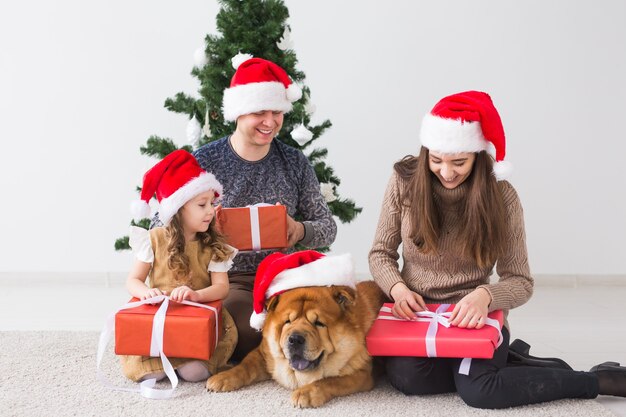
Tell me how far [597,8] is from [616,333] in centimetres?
195

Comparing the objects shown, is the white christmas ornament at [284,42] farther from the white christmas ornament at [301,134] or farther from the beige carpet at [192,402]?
the beige carpet at [192,402]

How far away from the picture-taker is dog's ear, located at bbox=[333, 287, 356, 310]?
7.05 feet

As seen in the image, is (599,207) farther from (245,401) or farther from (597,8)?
(245,401)

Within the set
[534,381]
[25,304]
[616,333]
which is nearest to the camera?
[534,381]

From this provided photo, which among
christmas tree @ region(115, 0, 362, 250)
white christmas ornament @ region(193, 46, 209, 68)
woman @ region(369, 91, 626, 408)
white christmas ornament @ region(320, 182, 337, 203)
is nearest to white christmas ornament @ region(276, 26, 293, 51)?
christmas tree @ region(115, 0, 362, 250)

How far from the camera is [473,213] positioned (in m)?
2.18

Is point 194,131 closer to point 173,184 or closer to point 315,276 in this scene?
point 173,184

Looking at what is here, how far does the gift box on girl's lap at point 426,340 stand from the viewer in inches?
79.5

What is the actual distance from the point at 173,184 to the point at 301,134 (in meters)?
0.82

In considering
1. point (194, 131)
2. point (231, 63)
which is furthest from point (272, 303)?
point (231, 63)

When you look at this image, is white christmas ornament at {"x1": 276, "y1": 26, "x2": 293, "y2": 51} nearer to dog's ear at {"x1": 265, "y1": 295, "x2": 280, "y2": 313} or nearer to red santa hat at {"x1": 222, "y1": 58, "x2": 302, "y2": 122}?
red santa hat at {"x1": 222, "y1": 58, "x2": 302, "y2": 122}

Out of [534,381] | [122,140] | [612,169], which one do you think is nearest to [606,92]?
[612,169]

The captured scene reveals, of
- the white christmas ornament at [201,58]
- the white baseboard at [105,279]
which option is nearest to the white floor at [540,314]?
the white baseboard at [105,279]

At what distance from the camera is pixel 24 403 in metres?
2.09
